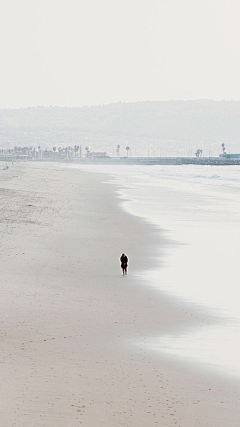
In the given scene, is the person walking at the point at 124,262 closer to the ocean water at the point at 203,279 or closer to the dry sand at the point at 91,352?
the dry sand at the point at 91,352

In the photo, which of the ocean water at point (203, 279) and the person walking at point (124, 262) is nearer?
the ocean water at point (203, 279)

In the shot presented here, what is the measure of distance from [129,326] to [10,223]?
54.0 feet

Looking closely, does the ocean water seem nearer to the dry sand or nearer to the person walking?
the dry sand

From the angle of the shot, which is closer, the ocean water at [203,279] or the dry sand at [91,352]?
the dry sand at [91,352]

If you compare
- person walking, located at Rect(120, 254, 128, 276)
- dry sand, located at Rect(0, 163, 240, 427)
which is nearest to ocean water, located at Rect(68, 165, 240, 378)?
dry sand, located at Rect(0, 163, 240, 427)

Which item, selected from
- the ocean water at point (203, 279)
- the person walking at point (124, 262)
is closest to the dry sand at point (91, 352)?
the person walking at point (124, 262)

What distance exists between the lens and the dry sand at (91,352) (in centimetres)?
767

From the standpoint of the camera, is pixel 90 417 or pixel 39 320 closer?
pixel 90 417

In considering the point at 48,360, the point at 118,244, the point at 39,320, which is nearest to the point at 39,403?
the point at 48,360

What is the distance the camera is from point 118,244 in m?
23.0

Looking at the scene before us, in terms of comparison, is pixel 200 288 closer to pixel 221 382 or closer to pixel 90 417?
pixel 221 382

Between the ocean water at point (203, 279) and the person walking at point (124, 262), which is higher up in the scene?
the person walking at point (124, 262)

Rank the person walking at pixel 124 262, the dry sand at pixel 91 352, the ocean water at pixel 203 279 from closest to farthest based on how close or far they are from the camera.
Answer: the dry sand at pixel 91 352 → the ocean water at pixel 203 279 → the person walking at pixel 124 262

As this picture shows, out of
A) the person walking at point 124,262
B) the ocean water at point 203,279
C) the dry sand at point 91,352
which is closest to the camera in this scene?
the dry sand at point 91,352
